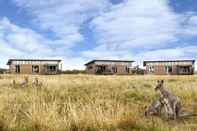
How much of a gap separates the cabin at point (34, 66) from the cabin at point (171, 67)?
19.5 m

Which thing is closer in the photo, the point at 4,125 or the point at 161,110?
the point at 4,125

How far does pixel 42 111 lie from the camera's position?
780 centimetres

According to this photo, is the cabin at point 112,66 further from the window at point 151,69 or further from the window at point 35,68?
the window at point 35,68

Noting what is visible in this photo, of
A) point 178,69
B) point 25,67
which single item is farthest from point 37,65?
point 178,69

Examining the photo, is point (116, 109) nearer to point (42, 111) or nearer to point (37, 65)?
point (42, 111)

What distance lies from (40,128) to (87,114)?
1095 millimetres

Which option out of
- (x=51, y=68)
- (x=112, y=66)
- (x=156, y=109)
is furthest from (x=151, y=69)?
(x=156, y=109)

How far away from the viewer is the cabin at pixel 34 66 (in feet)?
226

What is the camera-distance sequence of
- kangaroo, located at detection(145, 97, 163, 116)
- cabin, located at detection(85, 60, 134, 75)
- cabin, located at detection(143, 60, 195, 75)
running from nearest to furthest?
1. kangaroo, located at detection(145, 97, 163, 116)
2. cabin, located at detection(143, 60, 195, 75)
3. cabin, located at detection(85, 60, 134, 75)

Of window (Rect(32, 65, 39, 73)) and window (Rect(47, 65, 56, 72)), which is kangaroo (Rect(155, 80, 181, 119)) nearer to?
window (Rect(47, 65, 56, 72))

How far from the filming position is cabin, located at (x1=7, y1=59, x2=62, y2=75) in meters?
68.8

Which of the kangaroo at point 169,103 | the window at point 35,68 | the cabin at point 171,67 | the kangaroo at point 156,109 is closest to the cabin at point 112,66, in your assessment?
the cabin at point 171,67

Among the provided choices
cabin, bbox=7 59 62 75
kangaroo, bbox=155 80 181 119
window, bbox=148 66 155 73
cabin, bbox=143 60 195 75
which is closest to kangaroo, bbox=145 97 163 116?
kangaroo, bbox=155 80 181 119

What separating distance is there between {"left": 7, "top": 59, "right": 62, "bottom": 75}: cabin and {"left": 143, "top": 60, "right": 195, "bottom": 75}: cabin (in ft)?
64.0
